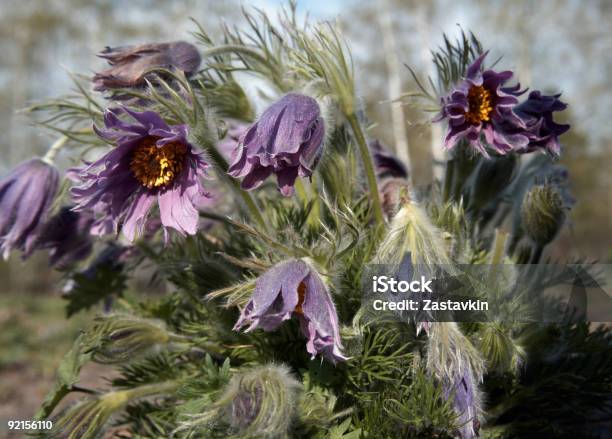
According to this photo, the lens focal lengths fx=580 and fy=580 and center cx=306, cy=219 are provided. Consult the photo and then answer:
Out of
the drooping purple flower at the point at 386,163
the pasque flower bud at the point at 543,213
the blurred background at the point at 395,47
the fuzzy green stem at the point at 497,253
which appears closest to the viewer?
the fuzzy green stem at the point at 497,253

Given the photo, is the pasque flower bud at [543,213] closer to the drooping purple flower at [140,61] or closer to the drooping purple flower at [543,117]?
the drooping purple flower at [543,117]

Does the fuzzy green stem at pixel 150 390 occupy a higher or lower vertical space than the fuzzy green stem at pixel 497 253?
lower

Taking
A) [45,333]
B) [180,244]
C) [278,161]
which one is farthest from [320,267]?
[45,333]

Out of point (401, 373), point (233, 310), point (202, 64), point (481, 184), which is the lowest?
point (401, 373)

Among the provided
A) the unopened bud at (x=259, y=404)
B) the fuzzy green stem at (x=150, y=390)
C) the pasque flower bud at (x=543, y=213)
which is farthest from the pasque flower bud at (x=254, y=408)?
the pasque flower bud at (x=543, y=213)

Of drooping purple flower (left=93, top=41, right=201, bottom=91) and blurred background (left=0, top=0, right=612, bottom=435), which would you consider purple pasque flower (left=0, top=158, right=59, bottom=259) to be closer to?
drooping purple flower (left=93, top=41, right=201, bottom=91)

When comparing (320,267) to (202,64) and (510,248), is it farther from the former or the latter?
(510,248)

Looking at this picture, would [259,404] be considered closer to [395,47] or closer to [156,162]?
[156,162]
